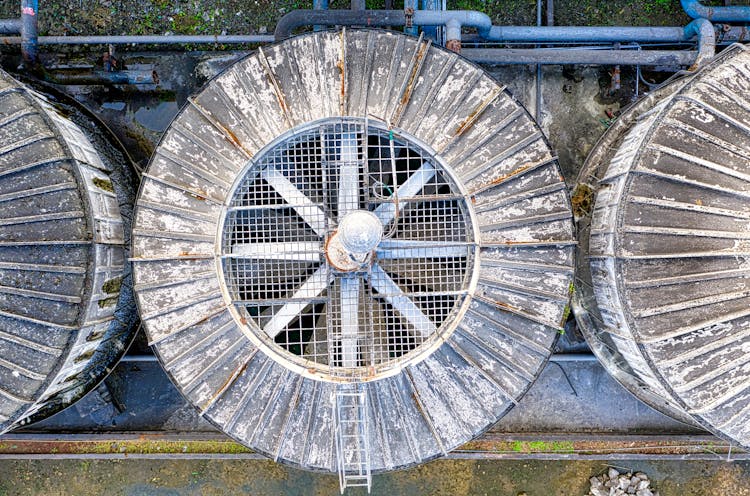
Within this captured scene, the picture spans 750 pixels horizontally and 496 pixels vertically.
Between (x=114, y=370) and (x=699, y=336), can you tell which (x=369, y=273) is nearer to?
(x=699, y=336)

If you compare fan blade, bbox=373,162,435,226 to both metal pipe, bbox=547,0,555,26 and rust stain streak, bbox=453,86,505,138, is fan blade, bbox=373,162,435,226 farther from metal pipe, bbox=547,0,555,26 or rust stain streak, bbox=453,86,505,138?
metal pipe, bbox=547,0,555,26

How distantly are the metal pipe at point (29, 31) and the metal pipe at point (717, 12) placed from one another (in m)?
14.0

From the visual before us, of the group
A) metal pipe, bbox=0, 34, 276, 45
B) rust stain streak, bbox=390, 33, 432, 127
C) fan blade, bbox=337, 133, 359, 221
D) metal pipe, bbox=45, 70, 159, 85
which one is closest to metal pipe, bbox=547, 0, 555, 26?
rust stain streak, bbox=390, 33, 432, 127

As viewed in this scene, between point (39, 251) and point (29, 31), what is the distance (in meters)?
5.33

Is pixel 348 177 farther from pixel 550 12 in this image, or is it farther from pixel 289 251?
pixel 550 12

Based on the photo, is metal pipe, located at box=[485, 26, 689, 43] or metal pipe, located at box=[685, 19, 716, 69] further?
metal pipe, located at box=[485, 26, 689, 43]

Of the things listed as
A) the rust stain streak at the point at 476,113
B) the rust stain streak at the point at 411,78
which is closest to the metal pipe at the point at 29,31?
the rust stain streak at the point at 411,78

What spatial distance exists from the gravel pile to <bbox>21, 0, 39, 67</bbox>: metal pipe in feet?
51.8

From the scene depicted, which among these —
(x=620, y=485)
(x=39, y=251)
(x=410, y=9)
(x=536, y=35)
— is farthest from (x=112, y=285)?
(x=620, y=485)

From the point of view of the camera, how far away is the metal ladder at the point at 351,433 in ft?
29.3

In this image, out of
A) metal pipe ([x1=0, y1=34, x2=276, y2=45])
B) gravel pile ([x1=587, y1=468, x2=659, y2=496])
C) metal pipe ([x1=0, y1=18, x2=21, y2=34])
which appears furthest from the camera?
gravel pile ([x1=587, y1=468, x2=659, y2=496])

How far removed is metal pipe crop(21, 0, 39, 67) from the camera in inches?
457

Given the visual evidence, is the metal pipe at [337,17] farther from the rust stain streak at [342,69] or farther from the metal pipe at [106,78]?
the metal pipe at [106,78]

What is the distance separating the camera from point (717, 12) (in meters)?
12.2
